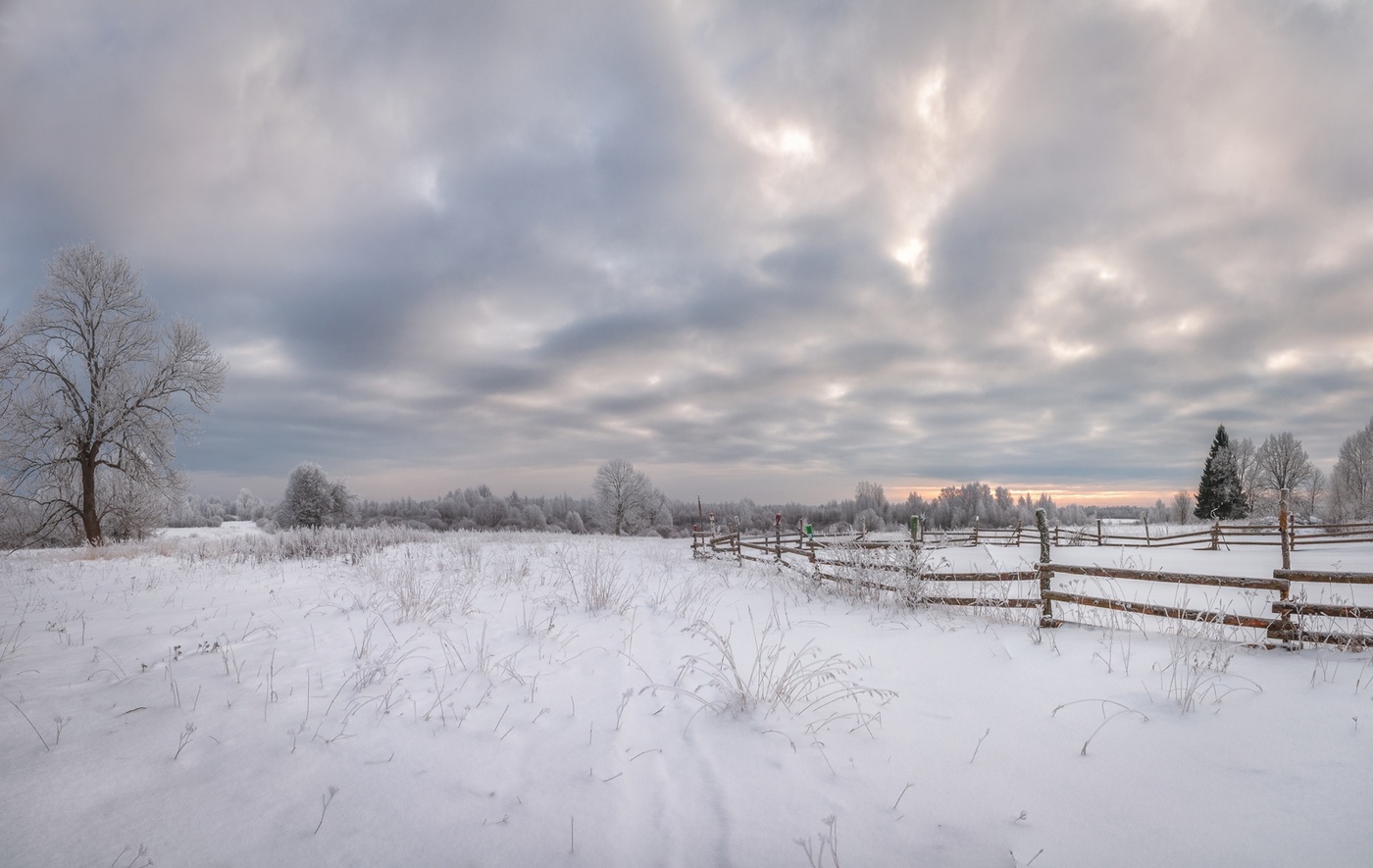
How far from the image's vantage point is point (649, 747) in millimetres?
3736

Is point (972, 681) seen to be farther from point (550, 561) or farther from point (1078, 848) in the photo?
point (550, 561)

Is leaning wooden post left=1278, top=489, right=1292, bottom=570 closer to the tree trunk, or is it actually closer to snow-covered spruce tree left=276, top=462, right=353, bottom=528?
the tree trunk

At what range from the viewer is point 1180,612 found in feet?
19.1

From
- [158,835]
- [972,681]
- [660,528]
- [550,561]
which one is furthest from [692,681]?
[660,528]

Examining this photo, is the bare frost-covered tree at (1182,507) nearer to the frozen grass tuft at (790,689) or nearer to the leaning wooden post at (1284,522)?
the leaning wooden post at (1284,522)

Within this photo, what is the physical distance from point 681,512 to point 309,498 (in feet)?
231

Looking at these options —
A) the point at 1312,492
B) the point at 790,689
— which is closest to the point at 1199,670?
the point at 790,689

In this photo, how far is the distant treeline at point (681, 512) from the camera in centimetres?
7038

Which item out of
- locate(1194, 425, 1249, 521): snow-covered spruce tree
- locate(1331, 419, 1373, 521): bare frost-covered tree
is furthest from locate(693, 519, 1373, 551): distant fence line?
locate(1331, 419, 1373, 521): bare frost-covered tree

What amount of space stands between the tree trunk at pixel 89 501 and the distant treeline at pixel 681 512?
143ft

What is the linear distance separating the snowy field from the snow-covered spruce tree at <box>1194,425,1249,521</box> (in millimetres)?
63680

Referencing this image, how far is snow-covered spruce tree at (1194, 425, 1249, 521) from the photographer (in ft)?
166

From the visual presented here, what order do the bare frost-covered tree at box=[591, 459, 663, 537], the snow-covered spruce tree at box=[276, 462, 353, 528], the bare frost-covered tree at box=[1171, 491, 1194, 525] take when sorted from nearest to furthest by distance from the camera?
1. the snow-covered spruce tree at box=[276, 462, 353, 528]
2. the bare frost-covered tree at box=[591, 459, 663, 537]
3. the bare frost-covered tree at box=[1171, 491, 1194, 525]

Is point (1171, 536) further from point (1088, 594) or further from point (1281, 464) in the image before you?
point (1281, 464)
